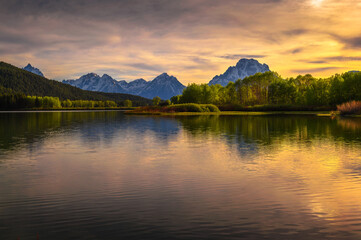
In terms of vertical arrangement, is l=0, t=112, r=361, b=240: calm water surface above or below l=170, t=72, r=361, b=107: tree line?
below

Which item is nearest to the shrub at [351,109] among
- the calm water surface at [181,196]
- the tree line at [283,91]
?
the tree line at [283,91]

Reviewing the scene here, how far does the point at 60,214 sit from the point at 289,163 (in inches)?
586

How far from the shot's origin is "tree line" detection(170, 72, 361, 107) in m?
125

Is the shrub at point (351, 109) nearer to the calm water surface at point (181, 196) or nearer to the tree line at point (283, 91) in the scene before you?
the tree line at point (283, 91)

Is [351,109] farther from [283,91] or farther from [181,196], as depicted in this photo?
[181,196]

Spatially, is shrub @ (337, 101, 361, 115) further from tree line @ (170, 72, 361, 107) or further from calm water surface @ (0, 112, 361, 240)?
calm water surface @ (0, 112, 361, 240)

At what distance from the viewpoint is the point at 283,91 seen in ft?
499

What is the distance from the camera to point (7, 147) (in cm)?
2766

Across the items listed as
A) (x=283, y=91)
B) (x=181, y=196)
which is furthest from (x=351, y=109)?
(x=181, y=196)

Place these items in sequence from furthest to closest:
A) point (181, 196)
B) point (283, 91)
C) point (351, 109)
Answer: point (283, 91), point (351, 109), point (181, 196)

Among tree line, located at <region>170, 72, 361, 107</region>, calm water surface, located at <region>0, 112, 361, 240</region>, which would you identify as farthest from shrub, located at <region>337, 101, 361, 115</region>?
calm water surface, located at <region>0, 112, 361, 240</region>

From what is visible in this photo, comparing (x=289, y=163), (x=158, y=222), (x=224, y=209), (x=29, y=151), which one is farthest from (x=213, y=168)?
(x=29, y=151)

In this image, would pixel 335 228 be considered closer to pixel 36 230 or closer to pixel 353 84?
pixel 36 230

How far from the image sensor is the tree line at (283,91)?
125 metres
